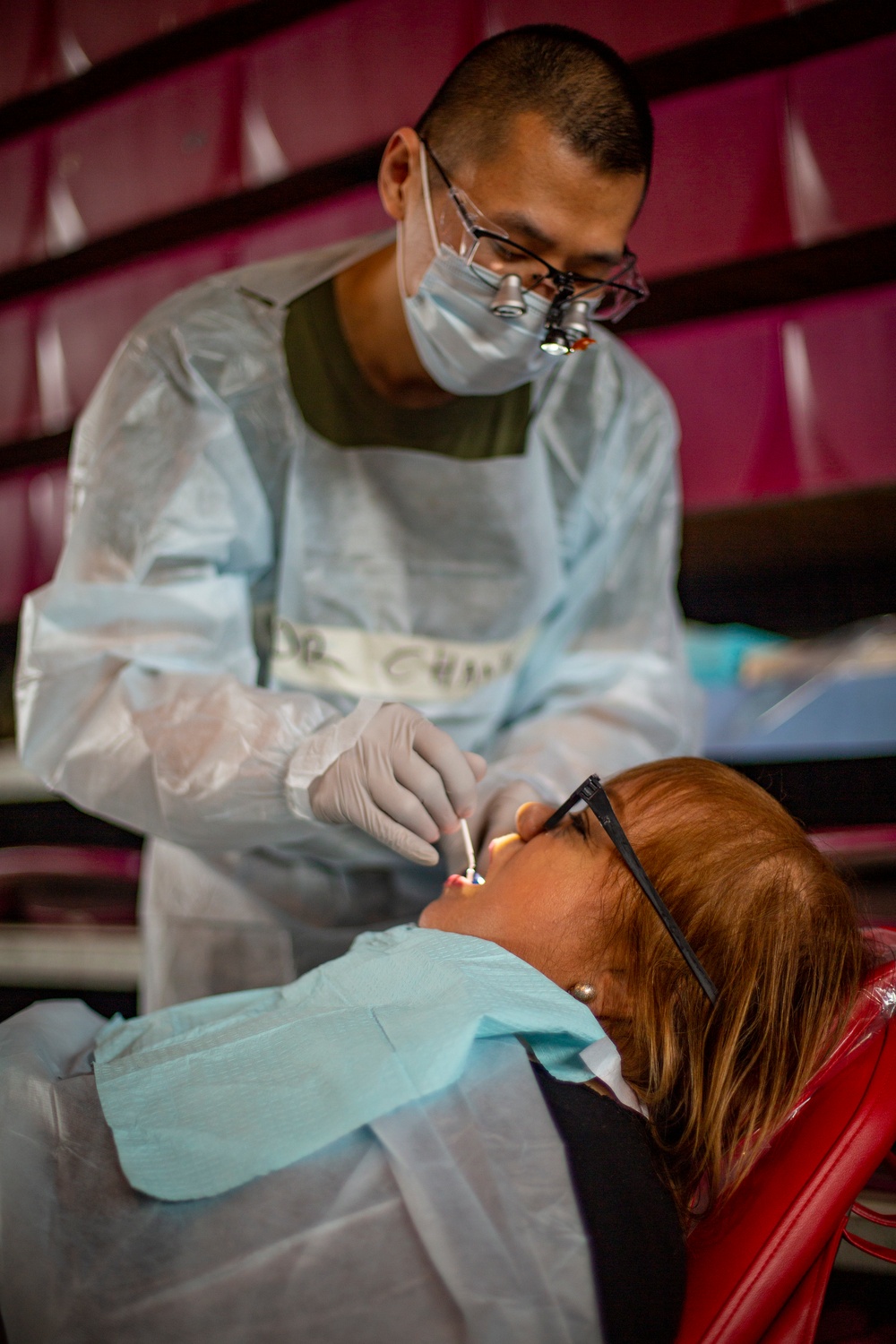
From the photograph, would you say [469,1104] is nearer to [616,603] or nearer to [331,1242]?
[331,1242]

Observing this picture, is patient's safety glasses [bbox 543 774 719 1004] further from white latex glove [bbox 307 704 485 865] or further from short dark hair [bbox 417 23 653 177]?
short dark hair [bbox 417 23 653 177]

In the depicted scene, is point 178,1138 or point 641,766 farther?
point 641,766

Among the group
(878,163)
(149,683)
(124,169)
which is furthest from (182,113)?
(149,683)

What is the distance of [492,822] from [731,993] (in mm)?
365

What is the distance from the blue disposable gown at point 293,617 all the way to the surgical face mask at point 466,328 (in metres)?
0.13

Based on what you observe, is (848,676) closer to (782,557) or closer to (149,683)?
(782,557)

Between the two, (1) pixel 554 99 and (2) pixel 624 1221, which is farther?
(1) pixel 554 99

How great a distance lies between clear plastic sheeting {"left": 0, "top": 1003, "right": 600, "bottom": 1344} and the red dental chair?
0.51 ft

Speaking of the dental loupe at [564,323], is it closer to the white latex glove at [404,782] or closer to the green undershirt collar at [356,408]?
the green undershirt collar at [356,408]

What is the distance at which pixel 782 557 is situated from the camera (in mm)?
1741

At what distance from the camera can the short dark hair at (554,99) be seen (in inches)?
38.4

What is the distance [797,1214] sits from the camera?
0.74 m

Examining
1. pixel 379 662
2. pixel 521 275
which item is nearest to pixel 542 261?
pixel 521 275

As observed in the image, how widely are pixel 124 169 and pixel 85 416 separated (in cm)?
157
